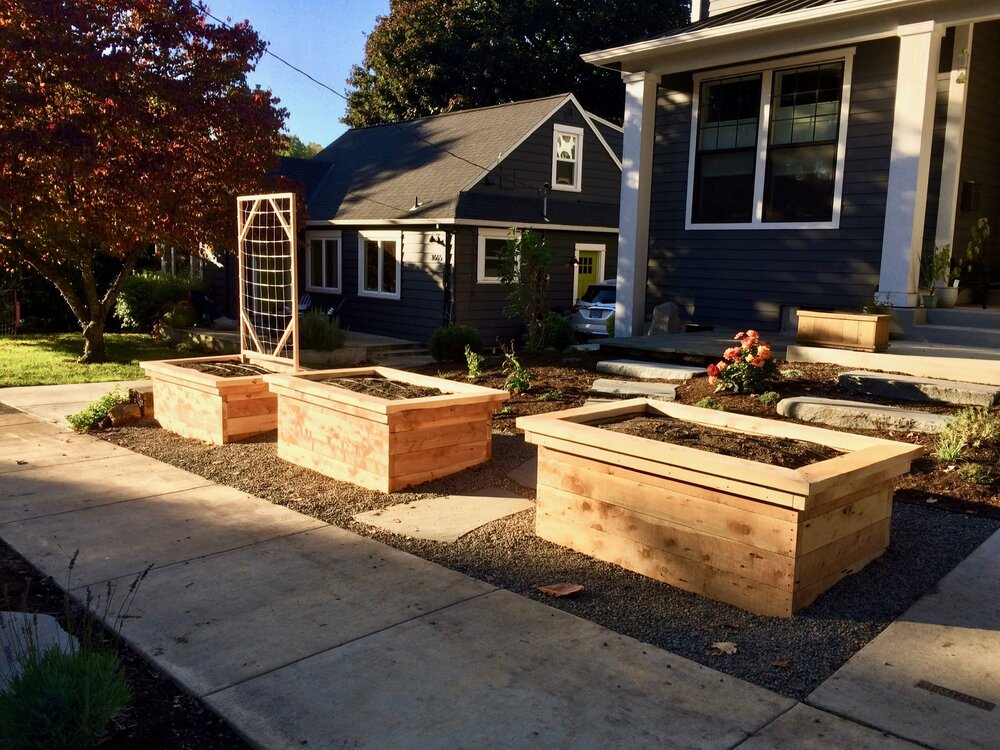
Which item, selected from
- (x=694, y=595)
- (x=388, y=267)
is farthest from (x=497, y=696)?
(x=388, y=267)

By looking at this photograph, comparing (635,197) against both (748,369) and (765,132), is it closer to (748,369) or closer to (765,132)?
(765,132)

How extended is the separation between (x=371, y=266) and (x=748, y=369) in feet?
38.9

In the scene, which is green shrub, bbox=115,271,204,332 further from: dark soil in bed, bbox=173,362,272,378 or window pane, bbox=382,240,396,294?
dark soil in bed, bbox=173,362,272,378

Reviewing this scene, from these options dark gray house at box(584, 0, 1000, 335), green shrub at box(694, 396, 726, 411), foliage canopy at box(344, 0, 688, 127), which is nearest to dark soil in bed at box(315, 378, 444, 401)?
green shrub at box(694, 396, 726, 411)

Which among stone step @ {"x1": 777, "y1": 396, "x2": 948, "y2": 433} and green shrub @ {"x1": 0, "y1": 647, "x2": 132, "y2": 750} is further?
stone step @ {"x1": 777, "y1": 396, "x2": 948, "y2": 433}

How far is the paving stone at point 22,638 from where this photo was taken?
10.7 ft

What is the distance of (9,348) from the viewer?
50.8 ft

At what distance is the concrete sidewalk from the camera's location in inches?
117

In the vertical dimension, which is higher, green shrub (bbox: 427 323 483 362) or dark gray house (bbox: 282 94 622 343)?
dark gray house (bbox: 282 94 622 343)

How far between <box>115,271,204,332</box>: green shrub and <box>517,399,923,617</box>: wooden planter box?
16.2 m

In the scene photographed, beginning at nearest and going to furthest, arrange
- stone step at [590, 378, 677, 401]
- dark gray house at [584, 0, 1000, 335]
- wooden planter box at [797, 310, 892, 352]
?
1. stone step at [590, 378, 677, 401]
2. wooden planter box at [797, 310, 892, 352]
3. dark gray house at [584, 0, 1000, 335]

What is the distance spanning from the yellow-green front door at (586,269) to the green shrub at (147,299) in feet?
30.4

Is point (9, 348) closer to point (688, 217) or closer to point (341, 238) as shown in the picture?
point (341, 238)

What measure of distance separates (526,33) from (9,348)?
2374 cm
